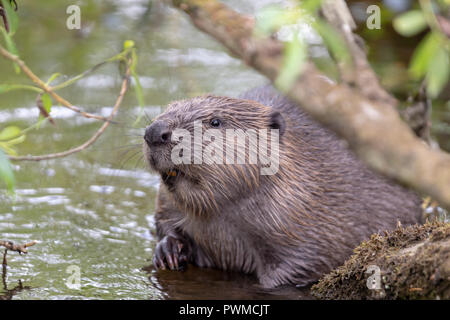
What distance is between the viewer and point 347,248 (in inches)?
157

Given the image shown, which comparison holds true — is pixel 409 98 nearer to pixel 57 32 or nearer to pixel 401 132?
pixel 401 132

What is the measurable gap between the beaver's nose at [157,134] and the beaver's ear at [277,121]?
A: 71 centimetres

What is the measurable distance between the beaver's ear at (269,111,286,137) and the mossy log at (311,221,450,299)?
86cm

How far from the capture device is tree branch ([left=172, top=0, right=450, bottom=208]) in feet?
6.34

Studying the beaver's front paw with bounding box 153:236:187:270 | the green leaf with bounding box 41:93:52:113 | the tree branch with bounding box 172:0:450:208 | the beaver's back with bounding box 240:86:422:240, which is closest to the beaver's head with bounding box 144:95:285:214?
the beaver's back with bounding box 240:86:422:240

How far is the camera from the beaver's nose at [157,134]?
344 centimetres

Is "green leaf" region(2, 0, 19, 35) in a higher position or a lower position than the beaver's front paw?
higher

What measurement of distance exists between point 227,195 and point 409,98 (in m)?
2.33

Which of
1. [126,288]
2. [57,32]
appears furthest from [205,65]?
[126,288]
